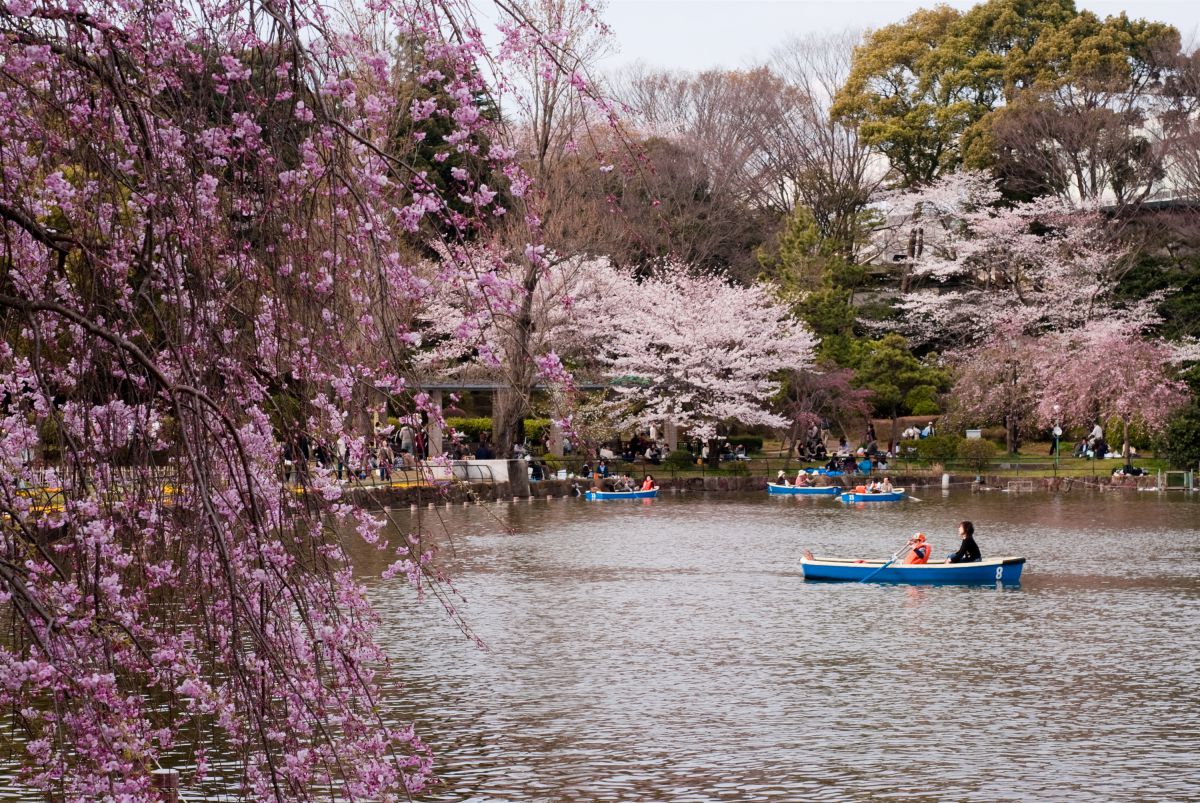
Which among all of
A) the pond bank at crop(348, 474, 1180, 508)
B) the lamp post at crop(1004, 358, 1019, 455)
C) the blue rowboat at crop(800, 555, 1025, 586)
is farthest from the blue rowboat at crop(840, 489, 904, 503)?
the blue rowboat at crop(800, 555, 1025, 586)

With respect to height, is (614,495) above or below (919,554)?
above

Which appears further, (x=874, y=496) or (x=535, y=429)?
(x=535, y=429)

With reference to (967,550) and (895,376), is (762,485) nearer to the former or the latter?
(895,376)

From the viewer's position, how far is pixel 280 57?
14.4 ft

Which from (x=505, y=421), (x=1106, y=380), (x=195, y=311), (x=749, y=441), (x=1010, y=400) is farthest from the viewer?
(x=749, y=441)

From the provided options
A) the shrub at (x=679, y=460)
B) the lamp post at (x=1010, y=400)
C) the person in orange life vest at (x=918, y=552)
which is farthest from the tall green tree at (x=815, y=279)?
the person in orange life vest at (x=918, y=552)

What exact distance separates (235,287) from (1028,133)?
1742 inches

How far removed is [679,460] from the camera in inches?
1655

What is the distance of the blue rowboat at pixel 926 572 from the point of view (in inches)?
790

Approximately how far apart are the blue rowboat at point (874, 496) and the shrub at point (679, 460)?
7.13m

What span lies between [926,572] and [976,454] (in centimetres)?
2073

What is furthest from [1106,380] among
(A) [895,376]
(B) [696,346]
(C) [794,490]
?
(B) [696,346]

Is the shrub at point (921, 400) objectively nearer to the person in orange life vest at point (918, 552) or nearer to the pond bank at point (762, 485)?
the pond bank at point (762, 485)

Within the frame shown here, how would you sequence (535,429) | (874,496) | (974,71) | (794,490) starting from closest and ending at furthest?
(874,496) < (794,490) < (535,429) < (974,71)
